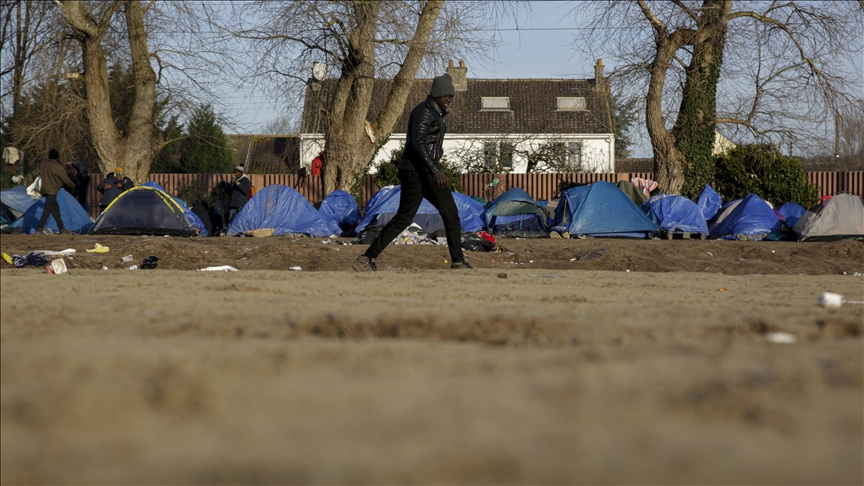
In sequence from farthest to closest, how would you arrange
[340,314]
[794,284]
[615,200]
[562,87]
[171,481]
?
[562,87], [615,200], [794,284], [340,314], [171,481]

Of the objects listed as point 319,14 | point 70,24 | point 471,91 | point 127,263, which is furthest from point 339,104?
point 471,91

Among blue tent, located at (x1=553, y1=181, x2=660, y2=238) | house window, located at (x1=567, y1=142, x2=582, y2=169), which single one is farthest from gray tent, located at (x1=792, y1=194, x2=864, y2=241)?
house window, located at (x1=567, y1=142, x2=582, y2=169)

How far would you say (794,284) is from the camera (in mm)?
7203

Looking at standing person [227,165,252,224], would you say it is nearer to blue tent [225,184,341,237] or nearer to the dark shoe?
blue tent [225,184,341,237]

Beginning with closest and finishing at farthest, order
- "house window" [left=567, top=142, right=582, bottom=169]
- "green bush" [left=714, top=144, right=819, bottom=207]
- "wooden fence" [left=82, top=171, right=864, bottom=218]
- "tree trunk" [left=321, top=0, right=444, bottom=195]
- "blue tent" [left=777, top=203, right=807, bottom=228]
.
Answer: "blue tent" [left=777, top=203, right=807, bottom=228] < "tree trunk" [left=321, top=0, right=444, bottom=195] < "green bush" [left=714, top=144, right=819, bottom=207] < "wooden fence" [left=82, top=171, right=864, bottom=218] < "house window" [left=567, top=142, right=582, bottom=169]

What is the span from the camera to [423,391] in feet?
8.64

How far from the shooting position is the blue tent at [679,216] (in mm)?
15227

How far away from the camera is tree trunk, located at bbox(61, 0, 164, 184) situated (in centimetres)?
1861

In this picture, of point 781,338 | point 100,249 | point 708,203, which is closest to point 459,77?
point 708,203

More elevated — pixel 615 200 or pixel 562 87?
pixel 562 87

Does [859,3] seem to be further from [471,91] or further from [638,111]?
[471,91]

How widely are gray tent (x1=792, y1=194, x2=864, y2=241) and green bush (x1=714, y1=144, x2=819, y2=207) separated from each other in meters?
4.72

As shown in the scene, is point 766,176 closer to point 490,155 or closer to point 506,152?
point 506,152

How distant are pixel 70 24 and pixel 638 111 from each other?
1287 centimetres
